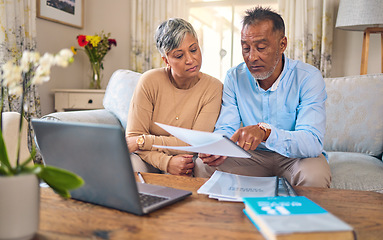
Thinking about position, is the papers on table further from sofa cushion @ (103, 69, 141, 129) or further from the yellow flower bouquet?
the yellow flower bouquet

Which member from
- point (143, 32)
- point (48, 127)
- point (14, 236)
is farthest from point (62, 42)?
point (14, 236)

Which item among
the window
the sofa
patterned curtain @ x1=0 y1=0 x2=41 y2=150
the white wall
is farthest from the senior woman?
the window

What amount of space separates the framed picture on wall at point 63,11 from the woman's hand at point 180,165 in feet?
7.23

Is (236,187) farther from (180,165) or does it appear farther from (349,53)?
(349,53)

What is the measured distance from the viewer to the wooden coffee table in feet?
2.31

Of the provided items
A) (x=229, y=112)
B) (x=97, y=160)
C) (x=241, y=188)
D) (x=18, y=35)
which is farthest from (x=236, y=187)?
(x=18, y=35)

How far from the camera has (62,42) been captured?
3.39 meters

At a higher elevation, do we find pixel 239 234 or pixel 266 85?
pixel 266 85

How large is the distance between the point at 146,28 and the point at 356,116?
2424 mm

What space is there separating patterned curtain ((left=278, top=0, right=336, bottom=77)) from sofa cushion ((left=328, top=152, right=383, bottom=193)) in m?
1.54

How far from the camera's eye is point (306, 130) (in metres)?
1.46

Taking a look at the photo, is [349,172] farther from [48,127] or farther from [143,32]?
[143,32]

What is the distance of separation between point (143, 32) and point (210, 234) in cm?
324

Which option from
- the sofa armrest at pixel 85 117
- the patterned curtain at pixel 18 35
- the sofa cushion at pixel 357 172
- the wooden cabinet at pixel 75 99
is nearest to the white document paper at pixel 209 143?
the sofa cushion at pixel 357 172
